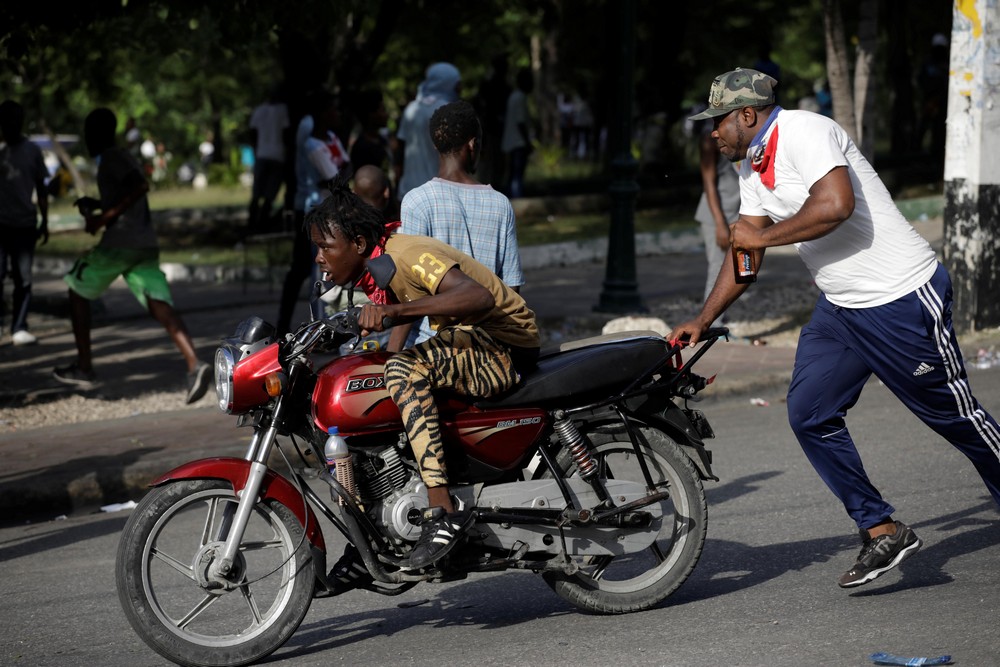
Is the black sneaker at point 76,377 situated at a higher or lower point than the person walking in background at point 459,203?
lower

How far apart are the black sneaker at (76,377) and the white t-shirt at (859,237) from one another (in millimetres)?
6271

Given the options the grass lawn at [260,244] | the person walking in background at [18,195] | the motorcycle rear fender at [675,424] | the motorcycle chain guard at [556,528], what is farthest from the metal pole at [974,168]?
the person walking in background at [18,195]

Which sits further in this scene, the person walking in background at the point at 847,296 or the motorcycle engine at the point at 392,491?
the person walking in background at the point at 847,296

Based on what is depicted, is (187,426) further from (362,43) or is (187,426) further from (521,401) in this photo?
(362,43)

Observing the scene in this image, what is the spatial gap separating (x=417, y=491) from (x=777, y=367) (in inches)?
223

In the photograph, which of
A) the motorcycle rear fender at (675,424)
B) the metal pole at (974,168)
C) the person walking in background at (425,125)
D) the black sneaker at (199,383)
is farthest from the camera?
the metal pole at (974,168)

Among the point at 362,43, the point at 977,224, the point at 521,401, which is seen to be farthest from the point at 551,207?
the point at 521,401

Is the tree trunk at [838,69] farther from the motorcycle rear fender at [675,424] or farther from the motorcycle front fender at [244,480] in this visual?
the motorcycle front fender at [244,480]

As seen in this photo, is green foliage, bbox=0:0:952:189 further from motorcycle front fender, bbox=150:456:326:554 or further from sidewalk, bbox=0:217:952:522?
motorcycle front fender, bbox=150:456:326:554

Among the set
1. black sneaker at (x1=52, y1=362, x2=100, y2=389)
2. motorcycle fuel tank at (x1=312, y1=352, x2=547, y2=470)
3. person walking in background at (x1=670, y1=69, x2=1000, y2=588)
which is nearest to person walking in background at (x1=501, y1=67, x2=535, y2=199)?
black sneaker at (x1=52, y1=362, x2=100, y2=389)

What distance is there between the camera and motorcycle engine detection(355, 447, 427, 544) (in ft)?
15.2

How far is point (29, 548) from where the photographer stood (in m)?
6.47

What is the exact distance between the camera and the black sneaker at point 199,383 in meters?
9.17

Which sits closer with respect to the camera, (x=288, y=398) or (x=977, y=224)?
(x=288, y=398)
